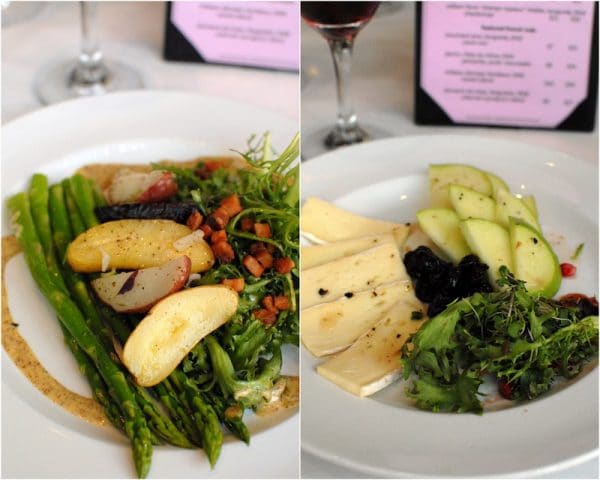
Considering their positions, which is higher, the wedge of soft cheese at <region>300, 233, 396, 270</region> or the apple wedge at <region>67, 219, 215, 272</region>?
the apple wedge at <region>67, 219, 215, 272</region>

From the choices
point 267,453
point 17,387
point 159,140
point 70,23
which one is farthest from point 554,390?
point 70,23

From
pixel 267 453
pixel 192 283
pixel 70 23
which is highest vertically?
pixel 70 23

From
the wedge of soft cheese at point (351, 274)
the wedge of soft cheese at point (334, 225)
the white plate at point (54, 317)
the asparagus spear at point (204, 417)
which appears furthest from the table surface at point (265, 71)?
the asparagus spear at point (204, 417)

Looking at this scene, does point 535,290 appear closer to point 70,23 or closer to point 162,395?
point 162,395

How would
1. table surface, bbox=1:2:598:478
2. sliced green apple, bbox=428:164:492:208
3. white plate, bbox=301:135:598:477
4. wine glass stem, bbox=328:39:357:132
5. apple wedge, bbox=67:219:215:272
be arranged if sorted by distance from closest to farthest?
white plate, bbox=301:135:598:477, apple wedge, bbox=67:219:215:272, sliced green apple, bbox=428:164:492:208, wine glass stem, bbox=328:39:357:132, table surface, bbox=1:2:598:478

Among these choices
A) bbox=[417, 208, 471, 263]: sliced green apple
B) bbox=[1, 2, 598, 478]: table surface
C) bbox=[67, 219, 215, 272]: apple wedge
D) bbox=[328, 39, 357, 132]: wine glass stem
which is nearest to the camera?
bbox=[67, 219, 215, 272]: apple wedge

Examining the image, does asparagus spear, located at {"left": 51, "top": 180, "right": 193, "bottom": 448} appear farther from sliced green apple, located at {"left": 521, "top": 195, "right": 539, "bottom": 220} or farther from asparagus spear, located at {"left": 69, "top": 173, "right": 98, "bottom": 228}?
sliced green apple, located at {"left": 521, "top": 195, "right": 539, "bottom": 220}

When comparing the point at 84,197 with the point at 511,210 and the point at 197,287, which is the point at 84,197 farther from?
the point at 511,210

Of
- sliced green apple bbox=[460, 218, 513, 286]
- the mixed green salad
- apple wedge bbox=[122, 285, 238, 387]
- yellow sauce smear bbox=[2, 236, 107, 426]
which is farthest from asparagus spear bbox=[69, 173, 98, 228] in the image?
sliced green apple bbox=[460, 218, 513, 286]
